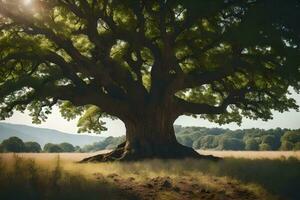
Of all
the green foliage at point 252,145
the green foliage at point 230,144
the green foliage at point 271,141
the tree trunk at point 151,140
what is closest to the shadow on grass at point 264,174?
the tree trunk at point 151,140

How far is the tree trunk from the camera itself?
25.3 metres

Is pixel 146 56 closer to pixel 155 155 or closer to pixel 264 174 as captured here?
pixel 155 155

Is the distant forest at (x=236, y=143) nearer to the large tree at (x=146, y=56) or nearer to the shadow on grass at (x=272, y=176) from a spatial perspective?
the large tree at (x=146, y=56)

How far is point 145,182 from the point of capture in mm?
13844

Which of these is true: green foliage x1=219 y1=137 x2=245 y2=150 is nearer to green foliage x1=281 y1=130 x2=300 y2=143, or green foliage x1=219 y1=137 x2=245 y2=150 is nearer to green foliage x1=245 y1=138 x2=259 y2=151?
green foliage x1=245 y1=138 x2=259 y2=151

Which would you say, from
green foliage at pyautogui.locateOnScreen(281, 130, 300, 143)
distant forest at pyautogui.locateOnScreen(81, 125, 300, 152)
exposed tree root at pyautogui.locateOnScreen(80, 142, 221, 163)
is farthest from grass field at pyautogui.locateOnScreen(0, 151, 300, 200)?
green foliage at pyautogui.locateOnScreen(281, 130, 300, 143)

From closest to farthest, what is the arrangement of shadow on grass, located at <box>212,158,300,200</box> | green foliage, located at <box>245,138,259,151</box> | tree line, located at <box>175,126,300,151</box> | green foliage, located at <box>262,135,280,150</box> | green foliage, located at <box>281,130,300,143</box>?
shadow on grass, located at <box>212,158,300,200</box> < green foliage, located at <box>281,130,300,143</box> < tree line, located at <box>175,126,300,151</box> < green foliage, located at <box>262,135,280,150</box> < green foliage, located at <box>245,138,259,151</box>

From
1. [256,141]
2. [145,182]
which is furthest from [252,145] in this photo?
[145,182]

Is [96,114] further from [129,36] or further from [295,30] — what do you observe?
[295,30]

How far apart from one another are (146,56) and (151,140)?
5.67 metres

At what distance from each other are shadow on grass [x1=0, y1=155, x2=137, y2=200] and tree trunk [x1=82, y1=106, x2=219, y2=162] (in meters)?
13.2

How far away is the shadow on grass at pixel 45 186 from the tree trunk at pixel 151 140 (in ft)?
43.2

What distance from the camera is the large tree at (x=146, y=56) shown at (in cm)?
1794

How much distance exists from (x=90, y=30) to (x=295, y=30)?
10.4m
